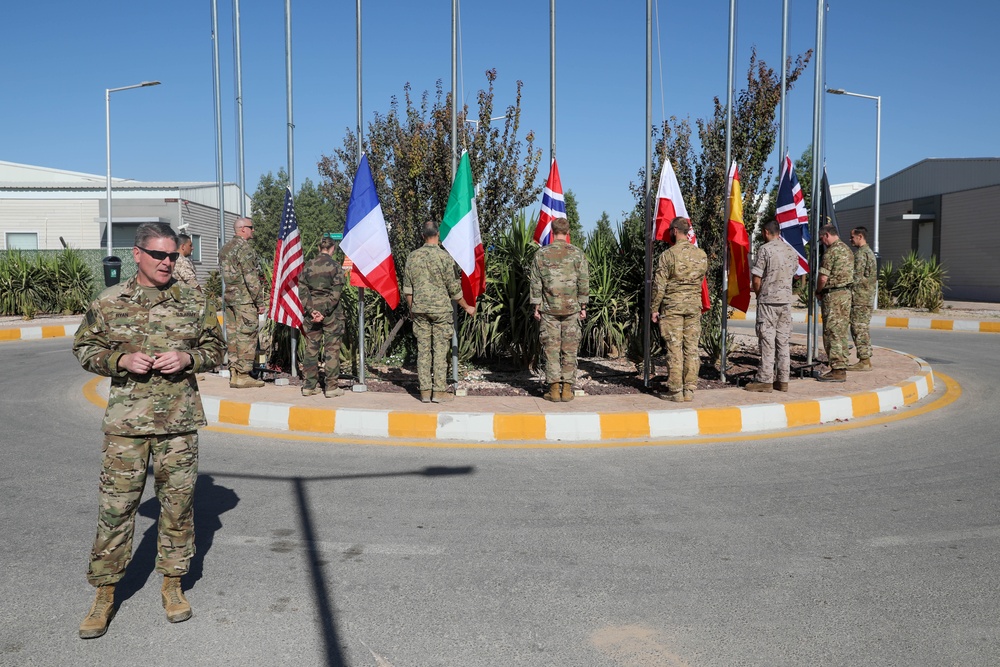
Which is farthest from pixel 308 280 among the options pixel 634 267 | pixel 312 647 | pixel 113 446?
pixel 312 647

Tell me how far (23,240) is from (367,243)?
29573mm

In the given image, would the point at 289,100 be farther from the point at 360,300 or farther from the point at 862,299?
the point at 862,299

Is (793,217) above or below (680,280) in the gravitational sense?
above

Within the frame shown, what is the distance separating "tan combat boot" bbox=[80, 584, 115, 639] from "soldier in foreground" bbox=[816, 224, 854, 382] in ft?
27.6

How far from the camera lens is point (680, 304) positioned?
27.2ft

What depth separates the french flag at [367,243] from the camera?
8.77 m

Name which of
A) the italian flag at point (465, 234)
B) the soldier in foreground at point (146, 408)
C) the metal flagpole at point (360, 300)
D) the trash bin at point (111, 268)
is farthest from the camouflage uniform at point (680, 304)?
the trash bin at point (111, 268)

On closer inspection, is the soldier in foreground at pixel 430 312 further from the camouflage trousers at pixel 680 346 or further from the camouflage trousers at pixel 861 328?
the camouflage trousers at pixel 861 328

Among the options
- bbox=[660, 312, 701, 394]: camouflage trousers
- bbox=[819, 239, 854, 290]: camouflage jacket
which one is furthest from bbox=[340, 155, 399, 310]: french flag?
bbox=[819, 239, 854, 290]: camouflage jacket

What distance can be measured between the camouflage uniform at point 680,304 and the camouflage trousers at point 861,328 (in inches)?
129

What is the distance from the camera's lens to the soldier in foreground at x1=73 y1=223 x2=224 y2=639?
3.48 meters

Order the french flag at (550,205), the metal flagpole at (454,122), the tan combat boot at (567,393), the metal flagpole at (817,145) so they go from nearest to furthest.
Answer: the tan combat boot at (567,393)
the metal flagpole at (454,122)
the french flag at (550,205)
the metal flagpole at (817,145)

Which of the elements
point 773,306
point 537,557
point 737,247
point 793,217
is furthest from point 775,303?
point 537,557

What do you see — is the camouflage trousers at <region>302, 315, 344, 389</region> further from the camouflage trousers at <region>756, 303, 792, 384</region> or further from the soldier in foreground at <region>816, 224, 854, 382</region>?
the soldier in foreground at <region>816, 224, 854, 382</region>
